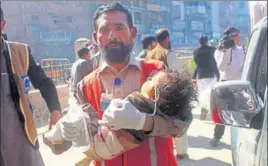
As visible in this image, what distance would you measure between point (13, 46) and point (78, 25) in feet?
70.2

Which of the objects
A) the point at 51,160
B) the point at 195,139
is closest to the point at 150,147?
the point at 51,160

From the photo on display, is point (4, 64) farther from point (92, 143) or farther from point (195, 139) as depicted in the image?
point (195, 139)

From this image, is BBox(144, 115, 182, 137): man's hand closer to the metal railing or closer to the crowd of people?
the crowd of people

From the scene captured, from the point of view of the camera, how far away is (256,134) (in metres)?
1.47

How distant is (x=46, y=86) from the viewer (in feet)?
7.08

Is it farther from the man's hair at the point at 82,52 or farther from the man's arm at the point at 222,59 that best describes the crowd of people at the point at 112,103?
the man's arm at the point at 222,59

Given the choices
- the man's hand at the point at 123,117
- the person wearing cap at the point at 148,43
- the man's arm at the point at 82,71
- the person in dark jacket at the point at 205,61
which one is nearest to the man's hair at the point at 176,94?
the man's hand at the point at 123,117

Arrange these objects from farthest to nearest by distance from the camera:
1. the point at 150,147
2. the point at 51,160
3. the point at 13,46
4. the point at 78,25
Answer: the point at 78,25, the point at 51,160, the point at 13,46, the point at 150,147

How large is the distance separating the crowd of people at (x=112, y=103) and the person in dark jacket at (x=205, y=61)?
137 inches

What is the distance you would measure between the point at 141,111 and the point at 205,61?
13.5 feet

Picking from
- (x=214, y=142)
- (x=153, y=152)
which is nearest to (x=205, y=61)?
(x=214, y=142)

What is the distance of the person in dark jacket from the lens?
525 centimetres

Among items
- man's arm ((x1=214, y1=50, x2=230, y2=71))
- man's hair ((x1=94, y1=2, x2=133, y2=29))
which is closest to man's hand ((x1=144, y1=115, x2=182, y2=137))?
man's hair ((x1=94, y1=2, x2=133, y2=29))

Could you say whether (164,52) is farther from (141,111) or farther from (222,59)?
(141,111)
